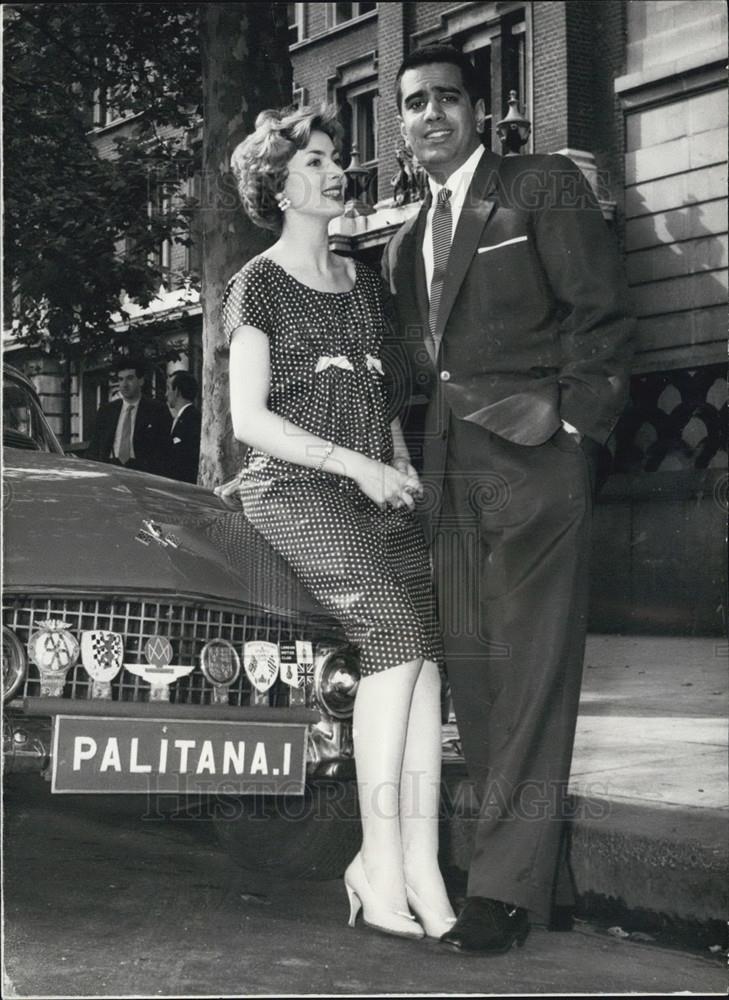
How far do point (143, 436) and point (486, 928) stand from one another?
1.89 metres

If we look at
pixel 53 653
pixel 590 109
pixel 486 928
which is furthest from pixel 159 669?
pixel 590 109

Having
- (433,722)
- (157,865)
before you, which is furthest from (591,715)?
(433,722)

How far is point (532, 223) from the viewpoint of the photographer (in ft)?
12.1

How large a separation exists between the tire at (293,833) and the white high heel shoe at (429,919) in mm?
419

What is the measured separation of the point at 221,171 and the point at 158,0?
2.33 feet

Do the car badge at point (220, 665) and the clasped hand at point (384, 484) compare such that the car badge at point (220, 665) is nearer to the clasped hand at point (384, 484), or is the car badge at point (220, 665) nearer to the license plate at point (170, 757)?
the license plate at point (170, 757)

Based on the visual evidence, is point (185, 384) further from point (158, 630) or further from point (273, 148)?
point (158, 630)

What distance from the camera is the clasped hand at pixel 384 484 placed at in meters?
3.50

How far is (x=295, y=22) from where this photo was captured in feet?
19.1

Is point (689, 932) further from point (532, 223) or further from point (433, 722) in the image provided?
point (532, 223)

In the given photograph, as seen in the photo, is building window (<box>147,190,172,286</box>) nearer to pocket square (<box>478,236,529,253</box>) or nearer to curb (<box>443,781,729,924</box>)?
pocket square (<box>478,236,529,253</box>)

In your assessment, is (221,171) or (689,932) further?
(221,171)

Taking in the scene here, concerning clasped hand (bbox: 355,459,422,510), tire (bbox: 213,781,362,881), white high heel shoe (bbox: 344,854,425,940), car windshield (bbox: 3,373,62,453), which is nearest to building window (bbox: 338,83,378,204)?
clasped hand (bbox: 355,459,422,510)

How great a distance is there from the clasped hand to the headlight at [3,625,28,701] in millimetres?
907
